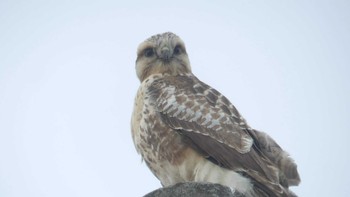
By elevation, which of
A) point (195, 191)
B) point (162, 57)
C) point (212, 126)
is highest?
point (162, 57)

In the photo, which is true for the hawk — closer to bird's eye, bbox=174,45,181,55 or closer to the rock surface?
bird's eye, bbox=174,45,181,55

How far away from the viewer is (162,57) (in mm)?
8172

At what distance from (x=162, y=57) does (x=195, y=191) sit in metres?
4.21

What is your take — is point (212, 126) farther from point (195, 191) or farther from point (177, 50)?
point (195, 191)

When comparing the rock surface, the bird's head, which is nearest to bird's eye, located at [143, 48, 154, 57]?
the bird's head

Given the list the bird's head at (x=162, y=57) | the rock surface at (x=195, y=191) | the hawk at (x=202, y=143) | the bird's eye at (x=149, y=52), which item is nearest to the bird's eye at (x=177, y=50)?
the bird's head at (x=162, y=57)

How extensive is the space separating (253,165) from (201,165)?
1.80ft

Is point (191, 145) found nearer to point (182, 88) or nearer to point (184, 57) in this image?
point (182, 88)

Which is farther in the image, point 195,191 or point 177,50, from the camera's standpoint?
point 177,50

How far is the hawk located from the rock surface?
1.26 metres

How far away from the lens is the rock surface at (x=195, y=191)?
413 centimetres

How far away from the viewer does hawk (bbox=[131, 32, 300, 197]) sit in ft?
19.1

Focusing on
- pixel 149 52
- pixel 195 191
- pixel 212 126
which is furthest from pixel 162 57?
pixel 195 191

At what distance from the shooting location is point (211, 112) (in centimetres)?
664
